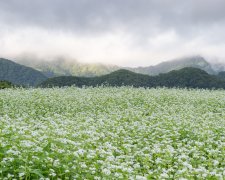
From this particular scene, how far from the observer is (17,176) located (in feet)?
32.2

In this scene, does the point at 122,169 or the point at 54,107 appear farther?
the point at 54,107

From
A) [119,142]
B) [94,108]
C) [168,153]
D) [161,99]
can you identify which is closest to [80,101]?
[94,108]

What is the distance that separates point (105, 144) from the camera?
13430 mm

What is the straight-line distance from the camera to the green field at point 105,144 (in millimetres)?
10227

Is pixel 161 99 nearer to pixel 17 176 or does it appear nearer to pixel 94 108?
pixel 94 108

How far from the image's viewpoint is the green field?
10227 mm

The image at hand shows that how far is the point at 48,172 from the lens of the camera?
9992mm

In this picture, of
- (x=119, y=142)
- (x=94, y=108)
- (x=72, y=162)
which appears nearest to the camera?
(x=72, y=162)

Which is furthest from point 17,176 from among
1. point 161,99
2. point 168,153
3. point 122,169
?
point 161,99

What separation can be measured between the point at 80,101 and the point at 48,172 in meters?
19.9

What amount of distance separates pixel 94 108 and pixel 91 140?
14.2 meters

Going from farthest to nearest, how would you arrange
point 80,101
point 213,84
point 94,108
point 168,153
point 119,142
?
point 213,84 → point 80,101 → point 94,108 → point 119,142 → point 168,153

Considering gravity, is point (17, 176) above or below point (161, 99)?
below

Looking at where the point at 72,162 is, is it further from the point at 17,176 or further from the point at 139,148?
the point at 139,148
